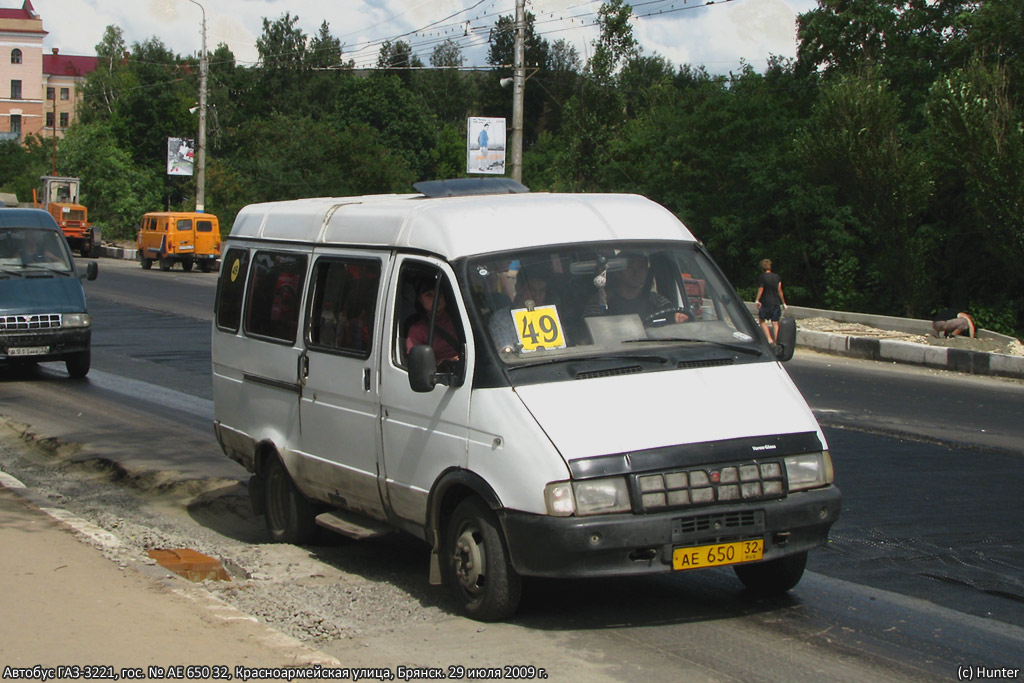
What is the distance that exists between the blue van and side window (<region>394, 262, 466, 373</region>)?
10995 millimetres

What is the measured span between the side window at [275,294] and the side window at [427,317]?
3.99ft

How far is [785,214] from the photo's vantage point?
31.6 meters

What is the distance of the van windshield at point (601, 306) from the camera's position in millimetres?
5801

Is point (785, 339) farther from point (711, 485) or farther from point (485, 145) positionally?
point (485, 145)

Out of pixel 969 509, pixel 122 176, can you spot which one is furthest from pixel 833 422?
pixel 122 176

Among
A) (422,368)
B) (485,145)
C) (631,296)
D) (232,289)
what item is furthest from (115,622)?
(485,145)

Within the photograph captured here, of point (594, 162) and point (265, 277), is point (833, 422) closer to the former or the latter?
point (265, 277)

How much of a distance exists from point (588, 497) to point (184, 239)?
139 feet

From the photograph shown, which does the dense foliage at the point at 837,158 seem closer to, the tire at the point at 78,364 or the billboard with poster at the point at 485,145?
the billboard with poster at the point at 485,145

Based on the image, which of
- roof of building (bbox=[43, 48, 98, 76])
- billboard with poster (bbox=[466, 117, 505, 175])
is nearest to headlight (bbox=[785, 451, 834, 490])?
billboard with poster (bbox=[466, 117, 505, 175])

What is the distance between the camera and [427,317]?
617 cm

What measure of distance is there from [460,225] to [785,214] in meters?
26.6

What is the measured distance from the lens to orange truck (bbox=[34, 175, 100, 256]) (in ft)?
189

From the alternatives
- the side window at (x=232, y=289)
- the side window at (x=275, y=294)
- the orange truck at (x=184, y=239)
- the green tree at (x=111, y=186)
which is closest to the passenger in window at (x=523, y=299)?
→ the side window at (x=275, y=294)
